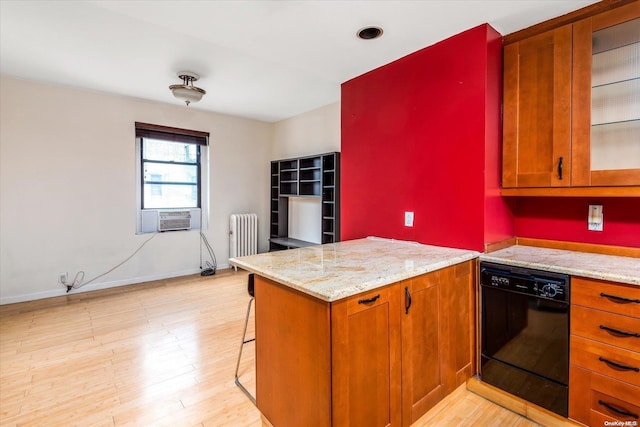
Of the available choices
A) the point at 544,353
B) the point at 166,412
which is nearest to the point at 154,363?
the point at 166,412

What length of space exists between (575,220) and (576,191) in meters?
0.36

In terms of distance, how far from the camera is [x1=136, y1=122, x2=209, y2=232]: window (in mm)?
4551

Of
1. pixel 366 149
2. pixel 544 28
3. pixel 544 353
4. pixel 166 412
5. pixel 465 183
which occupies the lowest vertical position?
pixel 166 412

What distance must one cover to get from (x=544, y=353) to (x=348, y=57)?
248 centimetres

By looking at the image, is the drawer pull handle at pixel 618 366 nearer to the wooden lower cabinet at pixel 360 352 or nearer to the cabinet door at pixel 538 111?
the wooden lower cabinet at pixel 360 352

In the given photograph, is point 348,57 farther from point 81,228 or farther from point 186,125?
point 81,228

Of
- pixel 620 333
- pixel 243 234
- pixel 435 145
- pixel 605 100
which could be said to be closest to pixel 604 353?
pixel 620 333

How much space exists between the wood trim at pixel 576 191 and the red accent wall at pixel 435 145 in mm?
130

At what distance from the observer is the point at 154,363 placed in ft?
8.05

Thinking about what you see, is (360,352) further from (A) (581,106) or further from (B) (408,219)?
(A) (581,106)

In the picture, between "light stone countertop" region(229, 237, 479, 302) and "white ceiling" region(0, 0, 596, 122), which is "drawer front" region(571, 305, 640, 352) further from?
"white ceiling" region(0, 0, 596, 122)

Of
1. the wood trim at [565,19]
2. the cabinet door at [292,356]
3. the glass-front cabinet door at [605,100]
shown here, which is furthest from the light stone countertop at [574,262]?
the wood trim at [565,19]

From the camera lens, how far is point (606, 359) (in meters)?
1.54

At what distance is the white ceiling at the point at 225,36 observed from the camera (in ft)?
6.39
